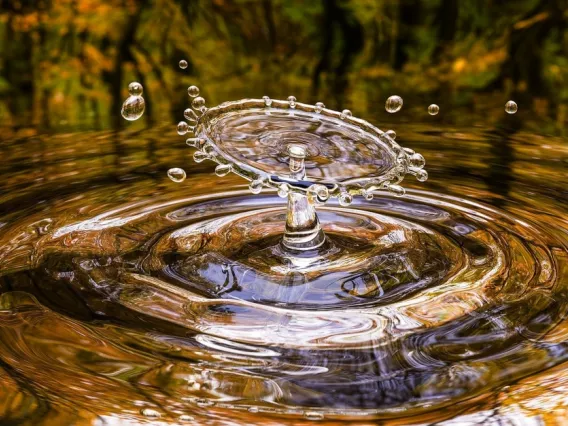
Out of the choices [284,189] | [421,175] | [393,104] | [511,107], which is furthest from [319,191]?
[511,107]

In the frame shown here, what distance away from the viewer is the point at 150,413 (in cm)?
71

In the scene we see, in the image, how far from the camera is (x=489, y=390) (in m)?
0.76

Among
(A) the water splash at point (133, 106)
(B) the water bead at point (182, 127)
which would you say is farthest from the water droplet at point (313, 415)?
(A) the water splash at point (133, 106)

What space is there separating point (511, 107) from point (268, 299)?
36.4 inches

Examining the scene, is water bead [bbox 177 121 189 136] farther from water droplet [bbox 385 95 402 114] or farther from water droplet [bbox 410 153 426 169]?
water droplet [bbox 385 95 402 114]

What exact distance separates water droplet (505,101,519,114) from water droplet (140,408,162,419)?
1146mm

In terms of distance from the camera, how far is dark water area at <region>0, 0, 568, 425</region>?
77cm

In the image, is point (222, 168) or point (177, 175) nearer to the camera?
point (222, 168)

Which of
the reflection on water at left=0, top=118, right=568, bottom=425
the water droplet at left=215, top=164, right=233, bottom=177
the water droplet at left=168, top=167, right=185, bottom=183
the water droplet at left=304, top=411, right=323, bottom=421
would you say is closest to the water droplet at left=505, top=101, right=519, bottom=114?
the reflection on water at left=0, top=118, right=568, bottom=425

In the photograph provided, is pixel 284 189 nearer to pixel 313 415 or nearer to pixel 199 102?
pixel 199 102

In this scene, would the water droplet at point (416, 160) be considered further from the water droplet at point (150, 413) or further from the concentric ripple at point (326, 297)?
the water droplet at point (150, 413)

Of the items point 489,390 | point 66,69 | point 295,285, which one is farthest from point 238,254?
point 66,69

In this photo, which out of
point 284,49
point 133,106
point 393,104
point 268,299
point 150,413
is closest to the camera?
point 150,413

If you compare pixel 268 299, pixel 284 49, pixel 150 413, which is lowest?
pixel 150 413
